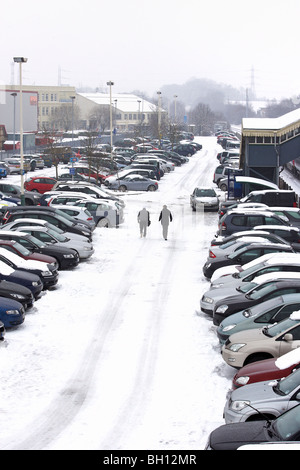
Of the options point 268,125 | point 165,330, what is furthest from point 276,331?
point 268,125

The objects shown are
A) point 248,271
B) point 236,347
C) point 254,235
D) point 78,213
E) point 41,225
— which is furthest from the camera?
point 78,213

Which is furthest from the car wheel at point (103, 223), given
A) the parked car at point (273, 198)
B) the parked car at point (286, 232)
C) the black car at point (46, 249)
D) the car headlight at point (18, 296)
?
the car headlight at point (18, 296)

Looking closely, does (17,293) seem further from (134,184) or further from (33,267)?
(134,184)

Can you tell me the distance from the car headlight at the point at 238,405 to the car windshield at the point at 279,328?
9.12ft

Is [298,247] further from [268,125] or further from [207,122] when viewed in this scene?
[207,122]

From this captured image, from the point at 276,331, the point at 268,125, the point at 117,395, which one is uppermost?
the point at 268,125

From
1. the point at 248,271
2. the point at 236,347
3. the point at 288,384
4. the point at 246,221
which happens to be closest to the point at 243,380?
the point at 288,384

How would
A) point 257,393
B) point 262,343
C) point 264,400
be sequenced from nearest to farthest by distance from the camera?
point 264,400
point 257,393
point 262,343

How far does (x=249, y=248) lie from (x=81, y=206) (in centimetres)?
1208

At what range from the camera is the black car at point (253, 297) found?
52.8 ft

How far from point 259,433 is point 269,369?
9.11 ft

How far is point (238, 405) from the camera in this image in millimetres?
11055

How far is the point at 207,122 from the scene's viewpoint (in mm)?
150000

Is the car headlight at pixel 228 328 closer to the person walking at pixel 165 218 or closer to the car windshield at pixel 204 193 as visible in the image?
the person walking at pixel 165 218
